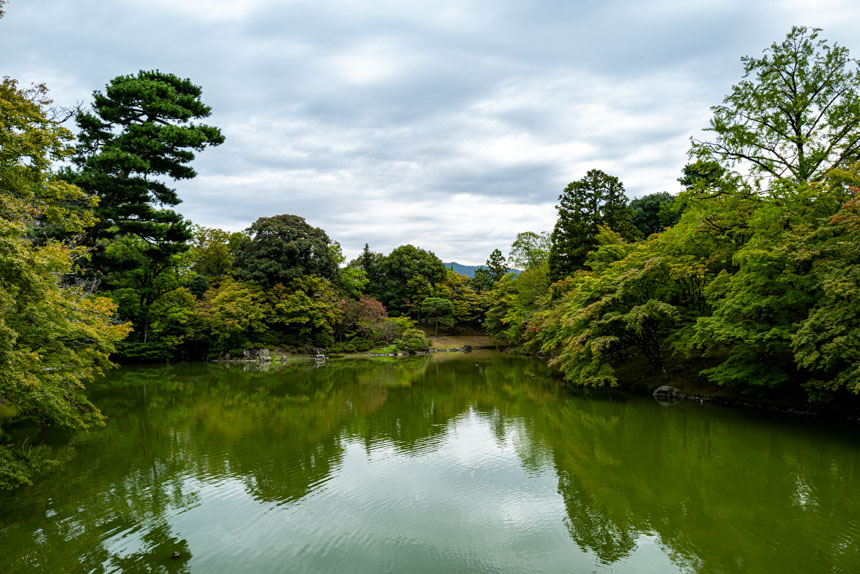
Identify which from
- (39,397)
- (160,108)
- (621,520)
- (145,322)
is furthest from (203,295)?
(621,520)

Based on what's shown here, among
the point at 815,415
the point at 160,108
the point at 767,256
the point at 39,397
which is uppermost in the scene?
the point at 160,108

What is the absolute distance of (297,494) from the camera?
5.53 metres

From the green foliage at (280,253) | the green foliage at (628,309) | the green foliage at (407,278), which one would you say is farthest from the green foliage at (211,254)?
the green foliage at (628,309)

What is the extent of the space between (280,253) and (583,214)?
17.5m

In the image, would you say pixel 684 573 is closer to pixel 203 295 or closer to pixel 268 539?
pixel 268 539

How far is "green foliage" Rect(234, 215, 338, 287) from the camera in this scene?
2631 centimetres

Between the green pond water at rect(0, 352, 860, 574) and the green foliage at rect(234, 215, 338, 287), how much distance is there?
643 inches

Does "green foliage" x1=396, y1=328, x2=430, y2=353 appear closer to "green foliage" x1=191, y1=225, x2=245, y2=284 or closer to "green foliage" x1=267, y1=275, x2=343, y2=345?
"green foliage" x1=267, y1=275, x2=343, y2=345

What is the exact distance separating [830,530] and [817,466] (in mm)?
2372

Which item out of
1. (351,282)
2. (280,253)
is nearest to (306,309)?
(280,253)

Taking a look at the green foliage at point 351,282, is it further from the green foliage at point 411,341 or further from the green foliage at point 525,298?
the green foliage at point 525,298

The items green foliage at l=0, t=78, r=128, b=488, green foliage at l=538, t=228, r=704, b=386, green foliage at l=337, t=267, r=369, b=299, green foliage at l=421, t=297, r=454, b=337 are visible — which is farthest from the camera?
green foliage at l=421, t=297, r=454, b=337

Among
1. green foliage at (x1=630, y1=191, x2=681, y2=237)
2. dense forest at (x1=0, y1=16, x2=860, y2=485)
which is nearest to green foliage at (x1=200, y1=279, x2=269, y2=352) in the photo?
dense forest at (x1=0, y1=16, x2=860, y2=485)

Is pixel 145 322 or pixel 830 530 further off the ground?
pixel 145 322
